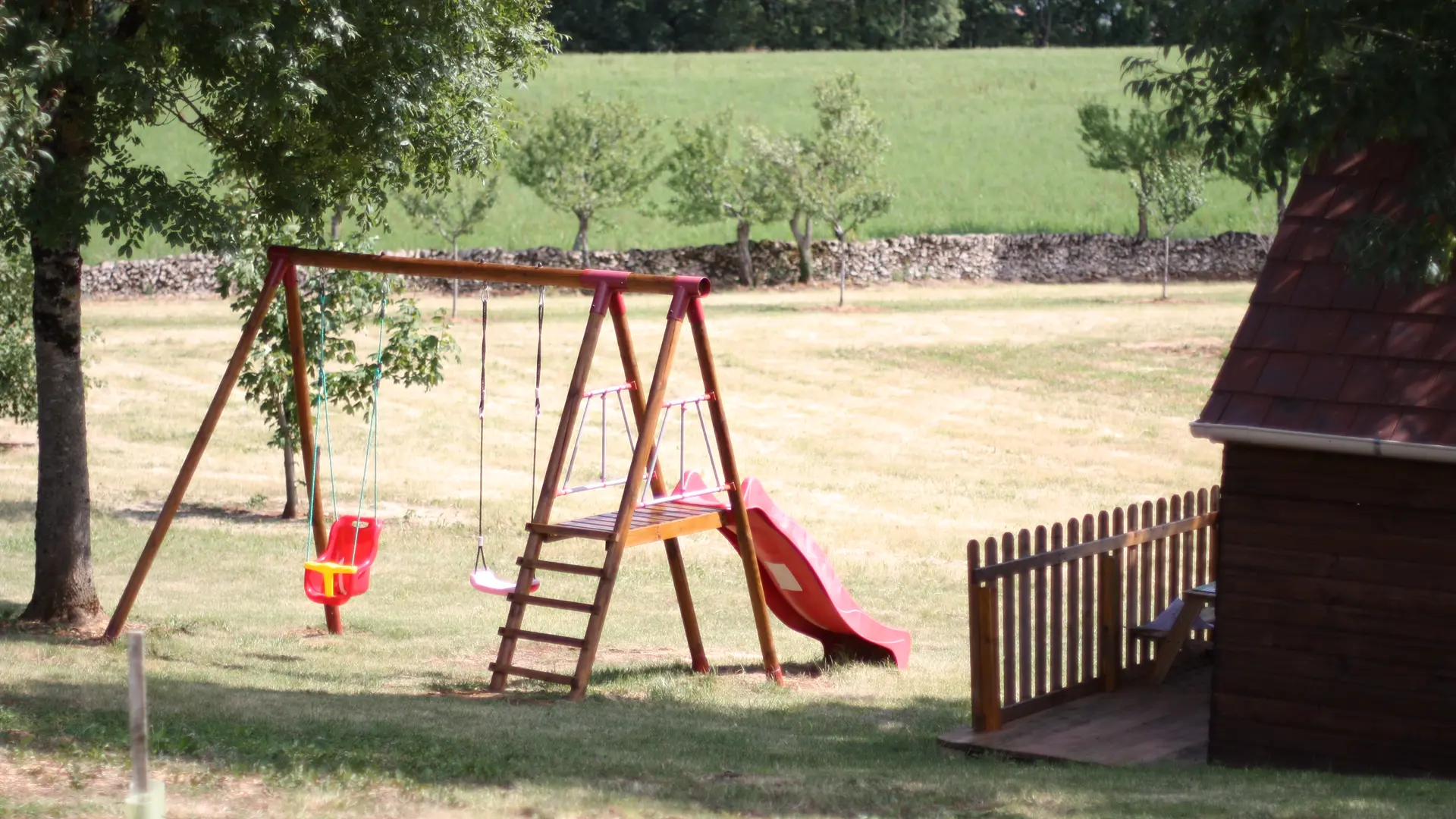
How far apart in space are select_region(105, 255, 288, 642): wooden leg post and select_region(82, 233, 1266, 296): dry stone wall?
125ft

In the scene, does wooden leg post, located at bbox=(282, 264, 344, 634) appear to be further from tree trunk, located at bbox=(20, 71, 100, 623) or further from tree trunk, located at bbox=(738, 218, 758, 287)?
tree trunk, located at bbox=(738, 218, 758, 287)

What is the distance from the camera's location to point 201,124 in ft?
37.2

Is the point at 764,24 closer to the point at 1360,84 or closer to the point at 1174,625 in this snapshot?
the point at 1174,625

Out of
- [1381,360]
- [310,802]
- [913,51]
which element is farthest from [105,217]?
[913,51]

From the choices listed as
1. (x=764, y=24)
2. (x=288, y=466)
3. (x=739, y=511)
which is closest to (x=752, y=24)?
(x=764, y=24)

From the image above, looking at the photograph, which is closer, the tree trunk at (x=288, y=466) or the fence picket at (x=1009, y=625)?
the fence picket at (x=1009, y=625)

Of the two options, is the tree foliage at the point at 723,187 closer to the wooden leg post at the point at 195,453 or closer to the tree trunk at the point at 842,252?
the tree trunk at the point at 842,252

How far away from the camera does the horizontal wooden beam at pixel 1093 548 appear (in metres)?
8.59

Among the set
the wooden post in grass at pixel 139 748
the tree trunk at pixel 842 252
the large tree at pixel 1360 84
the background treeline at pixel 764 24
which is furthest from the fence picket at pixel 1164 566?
the background treeline at pixel 764 24

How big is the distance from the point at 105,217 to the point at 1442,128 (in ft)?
25.5

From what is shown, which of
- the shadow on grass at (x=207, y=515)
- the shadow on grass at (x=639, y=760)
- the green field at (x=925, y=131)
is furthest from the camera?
the green field at (x=925, y=131)

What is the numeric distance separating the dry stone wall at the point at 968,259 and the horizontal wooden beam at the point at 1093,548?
39428 millimetres

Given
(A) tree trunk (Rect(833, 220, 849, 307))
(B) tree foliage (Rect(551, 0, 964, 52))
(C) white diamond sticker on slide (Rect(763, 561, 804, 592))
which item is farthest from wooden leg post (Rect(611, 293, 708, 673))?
(B) tree foliage (Rect(551, 0, 964, 52))

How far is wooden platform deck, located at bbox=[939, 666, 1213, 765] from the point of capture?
819 centimetres
